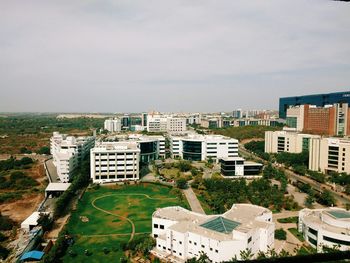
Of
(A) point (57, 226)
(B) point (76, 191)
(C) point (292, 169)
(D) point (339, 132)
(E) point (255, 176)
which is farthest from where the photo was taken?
(D) point (339, 132)

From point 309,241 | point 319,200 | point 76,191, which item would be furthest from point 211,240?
point 76,191

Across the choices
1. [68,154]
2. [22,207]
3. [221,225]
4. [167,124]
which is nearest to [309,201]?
[221,225]

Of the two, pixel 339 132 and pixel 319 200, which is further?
pixel 339 132

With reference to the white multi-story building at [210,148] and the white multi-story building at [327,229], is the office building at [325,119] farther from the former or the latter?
the white multi-story building at [327,229]

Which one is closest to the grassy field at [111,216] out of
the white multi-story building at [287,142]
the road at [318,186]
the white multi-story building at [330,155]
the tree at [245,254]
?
the tree at [245,254]

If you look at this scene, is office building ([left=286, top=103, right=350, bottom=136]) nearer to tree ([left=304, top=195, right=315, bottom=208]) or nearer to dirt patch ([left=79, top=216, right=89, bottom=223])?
tree ([left=304, top=195, right=315, bottom=208])

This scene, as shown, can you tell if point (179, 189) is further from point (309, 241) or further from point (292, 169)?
point (292, 169)

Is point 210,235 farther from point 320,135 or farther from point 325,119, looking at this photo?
point 325,119
